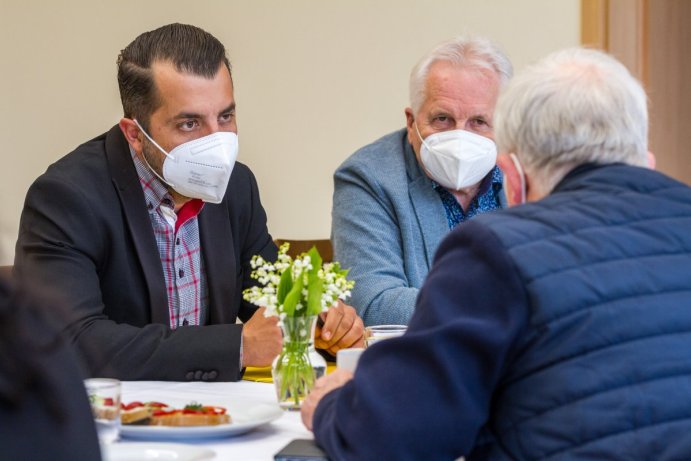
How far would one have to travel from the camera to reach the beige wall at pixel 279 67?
412 cm

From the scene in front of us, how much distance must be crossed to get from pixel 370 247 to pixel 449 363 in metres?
1.49

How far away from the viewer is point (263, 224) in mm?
2992

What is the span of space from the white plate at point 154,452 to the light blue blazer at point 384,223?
1.27 metres

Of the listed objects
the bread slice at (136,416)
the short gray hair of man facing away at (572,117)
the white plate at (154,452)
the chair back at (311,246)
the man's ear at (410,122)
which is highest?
the short gray hair of man facing away at (572,117)

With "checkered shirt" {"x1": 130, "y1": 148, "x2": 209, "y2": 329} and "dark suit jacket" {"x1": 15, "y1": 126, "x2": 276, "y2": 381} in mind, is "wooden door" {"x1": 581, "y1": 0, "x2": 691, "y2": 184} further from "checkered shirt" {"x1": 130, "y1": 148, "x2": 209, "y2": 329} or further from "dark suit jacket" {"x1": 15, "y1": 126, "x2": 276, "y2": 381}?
"checkered shirt" {"x1": 130, "y1": 148, "x2": 209, "y2": 329}

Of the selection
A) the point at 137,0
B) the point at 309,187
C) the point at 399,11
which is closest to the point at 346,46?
the point at 399,11

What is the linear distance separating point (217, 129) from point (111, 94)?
197cm

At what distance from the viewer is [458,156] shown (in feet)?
9.26

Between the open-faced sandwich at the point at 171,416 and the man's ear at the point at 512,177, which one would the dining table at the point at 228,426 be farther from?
the man's ear at the point at 512,177

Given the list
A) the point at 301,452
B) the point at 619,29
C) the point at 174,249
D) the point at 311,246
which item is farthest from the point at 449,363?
the point at 619,29

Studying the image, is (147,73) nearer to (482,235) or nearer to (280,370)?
(280,370)

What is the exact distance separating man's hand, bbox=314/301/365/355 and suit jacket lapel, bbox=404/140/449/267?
21.2 inches

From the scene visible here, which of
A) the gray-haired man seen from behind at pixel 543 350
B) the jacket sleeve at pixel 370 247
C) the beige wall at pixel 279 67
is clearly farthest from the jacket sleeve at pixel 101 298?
the beige wall at pixel 279 67

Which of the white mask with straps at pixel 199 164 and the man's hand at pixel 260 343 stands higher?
the white mask with straps at pixel 199 164
